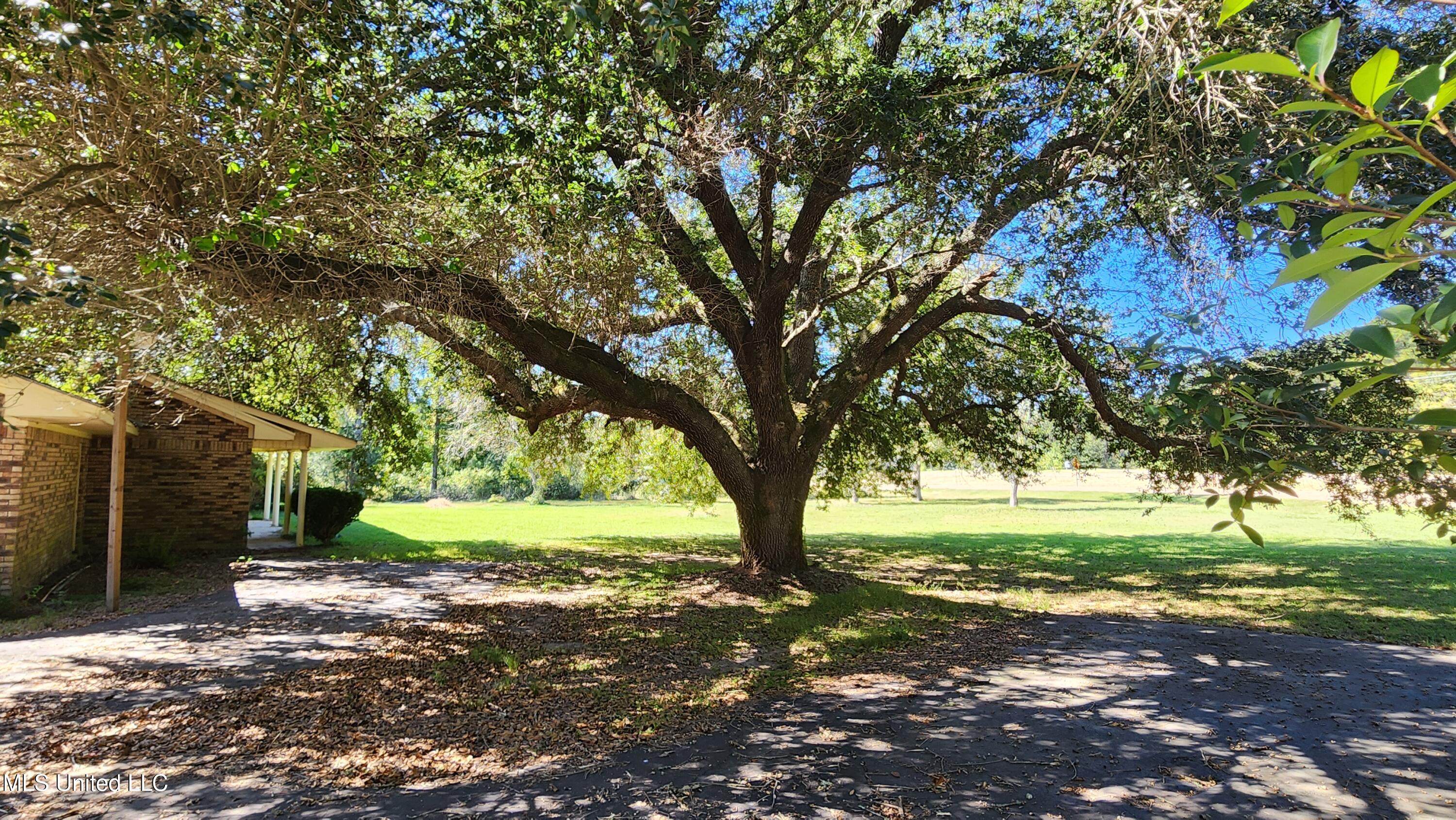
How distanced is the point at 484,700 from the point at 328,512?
44.2 ft

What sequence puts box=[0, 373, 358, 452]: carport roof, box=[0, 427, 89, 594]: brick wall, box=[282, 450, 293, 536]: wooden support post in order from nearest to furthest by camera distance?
1. box=[0, 373, 358, 452]: carport roof
2. box=[0, 427, 89, 594]: brick wall
3. box=[282, 450, 293, 536]: wooden support post

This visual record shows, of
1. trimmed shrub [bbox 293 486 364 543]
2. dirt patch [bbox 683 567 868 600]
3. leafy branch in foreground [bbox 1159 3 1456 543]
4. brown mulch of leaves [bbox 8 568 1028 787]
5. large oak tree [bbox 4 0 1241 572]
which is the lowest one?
brown mulch of leaves [bbox 8 568 1028 787]

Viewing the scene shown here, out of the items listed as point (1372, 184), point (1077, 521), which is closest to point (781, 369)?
point (1372, 184)

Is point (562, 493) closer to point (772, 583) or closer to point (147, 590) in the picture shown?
point (147, 590)

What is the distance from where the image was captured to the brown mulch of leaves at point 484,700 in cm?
446

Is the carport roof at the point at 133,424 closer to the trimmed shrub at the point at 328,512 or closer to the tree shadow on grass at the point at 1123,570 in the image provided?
the trimmed shrub at the point at 328,512

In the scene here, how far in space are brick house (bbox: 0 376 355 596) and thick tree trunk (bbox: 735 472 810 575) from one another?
824 cm

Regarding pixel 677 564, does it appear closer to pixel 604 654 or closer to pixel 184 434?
pixel 604 654

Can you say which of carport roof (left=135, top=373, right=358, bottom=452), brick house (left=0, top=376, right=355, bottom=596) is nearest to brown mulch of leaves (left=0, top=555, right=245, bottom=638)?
brick house (left=0, top=376, right=355, bottom=596)

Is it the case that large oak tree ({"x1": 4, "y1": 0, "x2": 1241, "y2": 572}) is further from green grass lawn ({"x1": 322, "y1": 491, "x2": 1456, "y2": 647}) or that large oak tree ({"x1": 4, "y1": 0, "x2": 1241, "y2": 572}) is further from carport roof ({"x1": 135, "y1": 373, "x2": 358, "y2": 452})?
carport roof ({"x1": 135, "y1": 373, "x2": 358, "y2": 452})

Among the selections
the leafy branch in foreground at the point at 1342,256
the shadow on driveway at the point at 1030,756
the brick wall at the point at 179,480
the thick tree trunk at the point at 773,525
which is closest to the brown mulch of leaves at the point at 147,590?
the brick wall at the point at 179,480

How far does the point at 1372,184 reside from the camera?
5.29 metres

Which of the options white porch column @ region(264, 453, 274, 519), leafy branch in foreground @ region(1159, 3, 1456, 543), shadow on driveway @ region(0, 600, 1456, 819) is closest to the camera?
leafy branch in foreground @ region(1159, 3, 1456, 543)

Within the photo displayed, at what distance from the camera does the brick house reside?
418 inches
